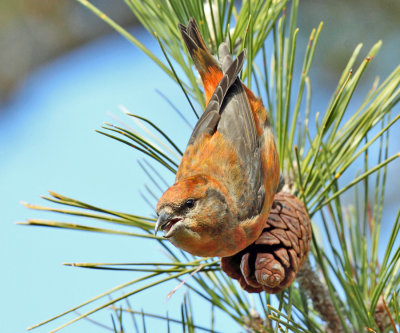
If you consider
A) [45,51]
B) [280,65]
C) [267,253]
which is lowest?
[267,253]

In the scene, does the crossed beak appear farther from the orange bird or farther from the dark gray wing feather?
the dark gray wing feather

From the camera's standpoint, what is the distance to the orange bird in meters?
1.43

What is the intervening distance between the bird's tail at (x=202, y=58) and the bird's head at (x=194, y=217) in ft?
1.35

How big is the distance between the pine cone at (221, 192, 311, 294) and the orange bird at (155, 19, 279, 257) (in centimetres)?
4

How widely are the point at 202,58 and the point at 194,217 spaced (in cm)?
56

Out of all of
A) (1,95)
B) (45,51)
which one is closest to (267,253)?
(45,51)

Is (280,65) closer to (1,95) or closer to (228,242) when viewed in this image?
(228,242)

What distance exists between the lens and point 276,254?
4.58 feet

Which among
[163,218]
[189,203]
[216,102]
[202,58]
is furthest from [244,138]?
[163,218]

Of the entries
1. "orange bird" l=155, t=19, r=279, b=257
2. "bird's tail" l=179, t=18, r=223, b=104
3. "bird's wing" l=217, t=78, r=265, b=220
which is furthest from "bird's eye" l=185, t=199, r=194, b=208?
"bird's tail" l=179, t=18, r=223, b=104

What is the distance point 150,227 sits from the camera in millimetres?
1594

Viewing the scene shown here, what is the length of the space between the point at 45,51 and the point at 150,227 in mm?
3131

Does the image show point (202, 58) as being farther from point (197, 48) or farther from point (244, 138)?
point (244, 138)

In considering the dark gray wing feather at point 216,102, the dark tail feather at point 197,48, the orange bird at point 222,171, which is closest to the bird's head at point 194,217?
the orange bird at point 222,171
